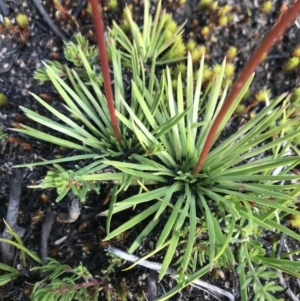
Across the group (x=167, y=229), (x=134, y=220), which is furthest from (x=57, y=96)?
(x=167, y=229)

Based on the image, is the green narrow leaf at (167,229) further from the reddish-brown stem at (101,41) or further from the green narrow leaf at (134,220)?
the reddish-brown stem at (101,41)

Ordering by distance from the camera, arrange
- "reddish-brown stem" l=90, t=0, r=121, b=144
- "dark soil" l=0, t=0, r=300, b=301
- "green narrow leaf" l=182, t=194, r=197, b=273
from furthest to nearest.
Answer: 1. "dark soil" l=0, t=0, r=300, b=301
2. "green narrow leaf" l=182, t=194, r=197, b=273
3. "reddish-brown stem" l=90, t=0, r=121, b=144

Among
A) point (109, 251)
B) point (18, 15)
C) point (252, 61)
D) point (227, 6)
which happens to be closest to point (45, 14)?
point (18, 15)

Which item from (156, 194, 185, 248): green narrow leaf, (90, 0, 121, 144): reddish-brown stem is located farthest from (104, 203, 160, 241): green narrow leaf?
(90, 0, 121, 144): reddish-brown stem

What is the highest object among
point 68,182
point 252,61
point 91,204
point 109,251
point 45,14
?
point 45,14

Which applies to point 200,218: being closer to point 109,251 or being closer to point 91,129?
point 109,251

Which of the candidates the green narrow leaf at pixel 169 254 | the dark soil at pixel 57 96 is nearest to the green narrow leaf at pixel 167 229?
the green narrow leaf at pixel 169 254

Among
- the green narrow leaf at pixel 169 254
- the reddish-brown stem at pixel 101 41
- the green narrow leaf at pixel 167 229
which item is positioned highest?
the reddish-brown stem at pixel 101 41

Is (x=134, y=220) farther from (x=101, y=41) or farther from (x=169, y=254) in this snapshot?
(x=101, y=41)

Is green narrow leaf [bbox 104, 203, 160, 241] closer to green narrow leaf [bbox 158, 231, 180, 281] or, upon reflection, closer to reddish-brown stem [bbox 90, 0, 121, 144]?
green narrow leaf [bbox 158, 231, 180, 281]
